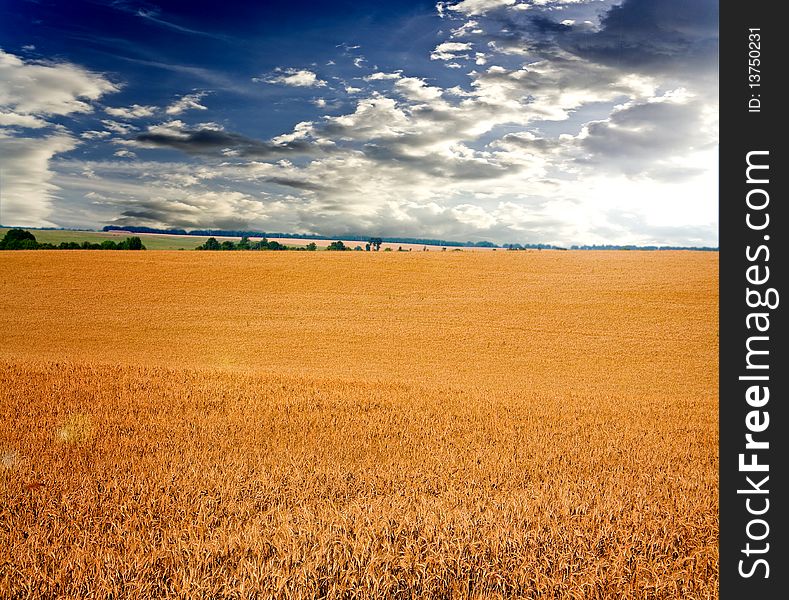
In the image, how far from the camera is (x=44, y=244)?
8081 centimetres

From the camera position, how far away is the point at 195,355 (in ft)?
89.1

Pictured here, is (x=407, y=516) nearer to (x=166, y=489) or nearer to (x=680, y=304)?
(x=166, y=489)

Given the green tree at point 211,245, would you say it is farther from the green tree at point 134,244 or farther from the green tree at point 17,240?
the green tree at point 17,240

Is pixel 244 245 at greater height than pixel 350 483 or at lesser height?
greater

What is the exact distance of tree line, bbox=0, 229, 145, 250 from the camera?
78.2 meters

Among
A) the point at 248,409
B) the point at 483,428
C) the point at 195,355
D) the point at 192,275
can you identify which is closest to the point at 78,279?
the point at 192,275

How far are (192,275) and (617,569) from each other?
52365 millimetres

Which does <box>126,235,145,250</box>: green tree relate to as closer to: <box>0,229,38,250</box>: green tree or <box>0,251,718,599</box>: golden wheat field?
<box>0,229,38,250</box>: green tree

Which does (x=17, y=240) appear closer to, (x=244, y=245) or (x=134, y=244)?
(x=134, y=244)

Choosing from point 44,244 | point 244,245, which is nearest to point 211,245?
point 244,245

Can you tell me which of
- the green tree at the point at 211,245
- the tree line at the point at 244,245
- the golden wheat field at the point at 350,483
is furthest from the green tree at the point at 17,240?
the golden wheat field at the point at 350,483

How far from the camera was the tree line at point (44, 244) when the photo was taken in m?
78.2

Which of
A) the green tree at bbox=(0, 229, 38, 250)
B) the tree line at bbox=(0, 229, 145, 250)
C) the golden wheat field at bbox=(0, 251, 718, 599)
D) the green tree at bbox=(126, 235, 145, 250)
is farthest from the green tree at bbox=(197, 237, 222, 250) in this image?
the golden wheat field at bbox=(0, 251, 718, 599)

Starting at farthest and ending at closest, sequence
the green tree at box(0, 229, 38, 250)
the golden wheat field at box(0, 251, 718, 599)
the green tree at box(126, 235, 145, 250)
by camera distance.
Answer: the green tree at box(126, 235, 145, 250) < the green tree at box(0, 229, 38, 250) < the golden wheat field at box(0, 251, 718, 599)
